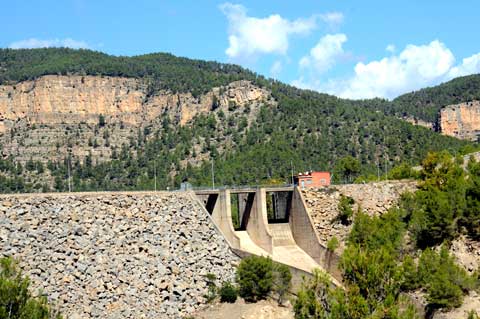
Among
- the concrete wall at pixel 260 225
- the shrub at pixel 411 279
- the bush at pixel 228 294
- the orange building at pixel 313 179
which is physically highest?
the orange building at pixel 313 179

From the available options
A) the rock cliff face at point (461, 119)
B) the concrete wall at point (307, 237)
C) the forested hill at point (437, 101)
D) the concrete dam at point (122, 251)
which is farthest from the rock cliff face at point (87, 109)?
the concrete dam at point (122, 251)

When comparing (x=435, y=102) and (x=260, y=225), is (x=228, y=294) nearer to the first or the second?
(x=260, y=225)

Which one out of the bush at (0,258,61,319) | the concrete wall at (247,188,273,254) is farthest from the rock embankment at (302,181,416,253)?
the bush at (0,258,61,319)

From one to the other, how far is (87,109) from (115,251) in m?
107

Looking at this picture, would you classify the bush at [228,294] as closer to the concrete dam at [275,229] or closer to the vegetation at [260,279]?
the vegetation at [260,279]

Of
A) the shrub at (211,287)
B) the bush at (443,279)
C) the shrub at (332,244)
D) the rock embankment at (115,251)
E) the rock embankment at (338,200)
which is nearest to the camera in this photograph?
the rock embankment at (115,251)

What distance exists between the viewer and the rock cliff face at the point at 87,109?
135125mm

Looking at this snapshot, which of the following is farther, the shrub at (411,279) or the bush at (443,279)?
the shrub at (411,279)

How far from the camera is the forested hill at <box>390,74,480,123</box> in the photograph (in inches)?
7067

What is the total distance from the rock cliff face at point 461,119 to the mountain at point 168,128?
113 feet

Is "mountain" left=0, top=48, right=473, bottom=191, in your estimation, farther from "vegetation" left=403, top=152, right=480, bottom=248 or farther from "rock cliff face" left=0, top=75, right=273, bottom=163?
"vegetation" left=403, top=152, right=480, bottom=248

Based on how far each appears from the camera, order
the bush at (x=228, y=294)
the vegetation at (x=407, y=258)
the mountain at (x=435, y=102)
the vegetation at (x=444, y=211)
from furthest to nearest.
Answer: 1. the mountain at (x=435, y=102)
2. the vegetation at (x=444, y=211)
3. the bush at (x=228, y=294)
4. the vegetation at (x=407, y=258)

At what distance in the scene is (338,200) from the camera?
62.8 m

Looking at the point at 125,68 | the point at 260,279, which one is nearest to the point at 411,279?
the point at 260,279
